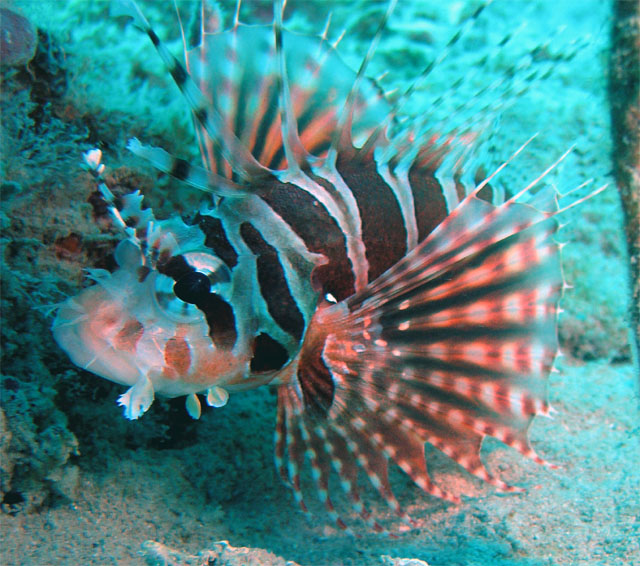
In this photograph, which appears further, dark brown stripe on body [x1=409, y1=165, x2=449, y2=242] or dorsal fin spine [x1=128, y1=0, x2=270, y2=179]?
dark brown stripe on body [x1=409, y1=165, x2=449, y2=242]

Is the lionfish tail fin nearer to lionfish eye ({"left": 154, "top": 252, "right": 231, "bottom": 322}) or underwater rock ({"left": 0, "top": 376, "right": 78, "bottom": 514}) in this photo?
lionfish eye ({"left": 154, "top": 252, "right": 231, "bottom": 322})

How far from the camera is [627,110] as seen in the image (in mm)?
2789

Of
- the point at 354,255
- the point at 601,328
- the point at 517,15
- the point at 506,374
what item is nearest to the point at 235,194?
the point at 354,255

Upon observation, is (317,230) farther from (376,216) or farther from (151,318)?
(151,318)

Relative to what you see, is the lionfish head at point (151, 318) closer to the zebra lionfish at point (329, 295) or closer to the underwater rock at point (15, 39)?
the zebra lionfish at point (329, 295)

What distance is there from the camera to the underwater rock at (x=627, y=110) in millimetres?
2717

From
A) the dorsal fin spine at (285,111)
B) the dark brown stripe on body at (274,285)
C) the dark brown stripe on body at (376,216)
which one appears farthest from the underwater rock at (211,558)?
the dorsal fin spine at (285,111)

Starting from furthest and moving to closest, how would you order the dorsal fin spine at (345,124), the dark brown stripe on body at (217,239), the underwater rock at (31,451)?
the underwater rock at (31,451) → the dark brown stripe on body at (217,239) → the dorsal fin spine at (345,124)

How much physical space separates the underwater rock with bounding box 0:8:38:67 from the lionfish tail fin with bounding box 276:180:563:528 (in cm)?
242

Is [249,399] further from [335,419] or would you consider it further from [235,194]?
[235,194]

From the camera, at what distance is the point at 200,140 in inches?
113

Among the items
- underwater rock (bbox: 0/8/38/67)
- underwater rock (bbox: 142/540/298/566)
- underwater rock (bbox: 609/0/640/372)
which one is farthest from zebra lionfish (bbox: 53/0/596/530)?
underwater rock (bbox: 0/8/38/67)

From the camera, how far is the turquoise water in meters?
2.31

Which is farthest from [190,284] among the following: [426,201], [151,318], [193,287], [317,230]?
[426,201]
